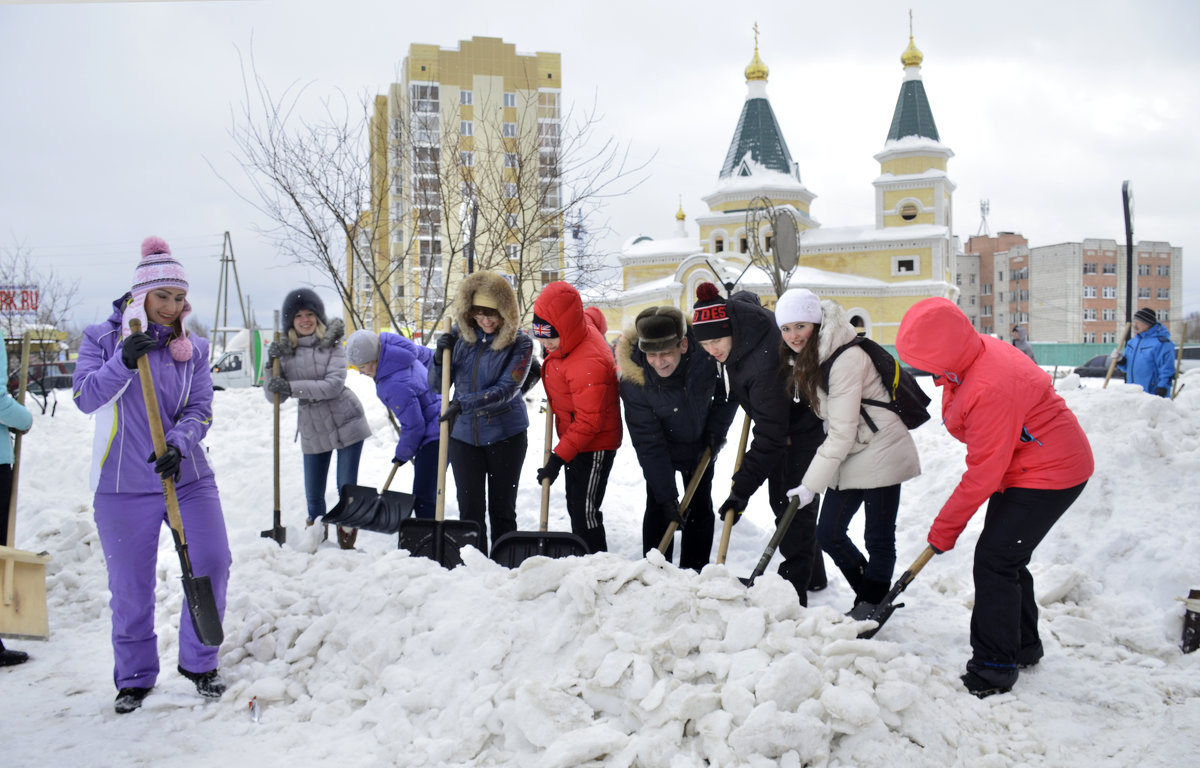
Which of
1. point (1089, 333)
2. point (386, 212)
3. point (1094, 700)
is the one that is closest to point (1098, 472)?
point (1094, 700)

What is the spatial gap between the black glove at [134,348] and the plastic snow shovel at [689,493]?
8.78ft

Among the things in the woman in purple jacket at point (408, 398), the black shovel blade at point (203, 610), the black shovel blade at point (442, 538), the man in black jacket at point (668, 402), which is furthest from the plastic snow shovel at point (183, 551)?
the man in black jacket at point (668, 402)

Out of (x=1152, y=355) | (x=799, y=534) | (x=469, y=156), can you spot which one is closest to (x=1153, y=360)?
(x=1152, y=355)

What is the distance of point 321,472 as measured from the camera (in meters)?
5.37

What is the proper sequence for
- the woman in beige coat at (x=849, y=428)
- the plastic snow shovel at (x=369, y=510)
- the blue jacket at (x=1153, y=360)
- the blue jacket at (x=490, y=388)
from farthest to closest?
the blue jacket at (x=1153, y=360)
the plastic snow shovel at (x=369, y=510)
the blue jacket at (x=490, y=388)
the woman in beige coat at (x=849, y=428)

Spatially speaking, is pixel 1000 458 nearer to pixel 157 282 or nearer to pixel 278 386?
pixel 157 282

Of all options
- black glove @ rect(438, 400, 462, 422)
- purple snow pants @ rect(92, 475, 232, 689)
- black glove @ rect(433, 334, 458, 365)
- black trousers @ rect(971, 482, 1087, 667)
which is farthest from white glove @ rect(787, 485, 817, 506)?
purple snow pants @ rect(92, 475, 232, 689)

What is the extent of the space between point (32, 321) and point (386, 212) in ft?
28.0

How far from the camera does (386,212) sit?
28.3ft

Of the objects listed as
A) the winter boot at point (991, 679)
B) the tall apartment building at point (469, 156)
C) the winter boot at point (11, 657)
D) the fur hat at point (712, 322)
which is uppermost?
the tall apartment building at point (469, 156)

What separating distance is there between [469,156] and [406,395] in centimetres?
399

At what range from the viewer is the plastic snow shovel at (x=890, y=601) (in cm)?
335

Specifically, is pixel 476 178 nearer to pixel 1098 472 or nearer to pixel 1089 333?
pixel 1098 472

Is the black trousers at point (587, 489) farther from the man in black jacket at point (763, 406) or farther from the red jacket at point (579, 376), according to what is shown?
the man in black jacket at point (763, 406)
